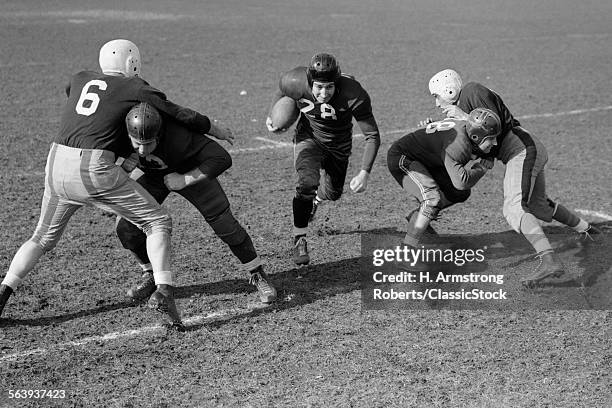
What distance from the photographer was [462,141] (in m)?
7.92

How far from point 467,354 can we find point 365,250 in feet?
8.32

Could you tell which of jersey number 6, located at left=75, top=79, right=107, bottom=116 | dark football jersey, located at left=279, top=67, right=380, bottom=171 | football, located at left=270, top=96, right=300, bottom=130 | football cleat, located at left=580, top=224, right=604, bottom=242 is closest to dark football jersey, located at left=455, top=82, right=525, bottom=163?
dark football jersey, located at left=279, top=67, right=380, bottom=171

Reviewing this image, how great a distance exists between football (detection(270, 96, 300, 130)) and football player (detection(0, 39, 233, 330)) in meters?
1.59

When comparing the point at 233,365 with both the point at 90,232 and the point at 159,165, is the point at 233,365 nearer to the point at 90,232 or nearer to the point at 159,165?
the point at 159,165

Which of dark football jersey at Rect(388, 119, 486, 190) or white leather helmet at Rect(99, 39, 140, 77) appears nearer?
white leather helmet at Rect(99, 39, 140, 77)

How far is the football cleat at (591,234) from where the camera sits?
29.6 ft

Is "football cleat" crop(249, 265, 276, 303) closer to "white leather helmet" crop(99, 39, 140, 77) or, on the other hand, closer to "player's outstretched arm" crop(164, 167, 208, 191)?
"player's outstretched arm" crop(164, 167, 208, 191)

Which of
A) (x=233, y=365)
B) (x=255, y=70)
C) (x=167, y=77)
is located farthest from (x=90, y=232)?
(x=255, y=70)

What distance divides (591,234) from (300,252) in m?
2.96

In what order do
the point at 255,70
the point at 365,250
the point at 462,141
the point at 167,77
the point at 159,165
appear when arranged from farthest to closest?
the point at 255,70, the point at 167,77, the point at 365,250, the point at 462,141, the point at 159,165

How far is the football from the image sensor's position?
8.55m

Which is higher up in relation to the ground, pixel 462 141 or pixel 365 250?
pixel 462 141

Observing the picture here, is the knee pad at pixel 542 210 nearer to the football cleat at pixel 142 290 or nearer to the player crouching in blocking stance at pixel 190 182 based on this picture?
the player crouching in blocking stance at pixel 190 182

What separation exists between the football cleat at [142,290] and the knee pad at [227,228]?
0.79 meters
